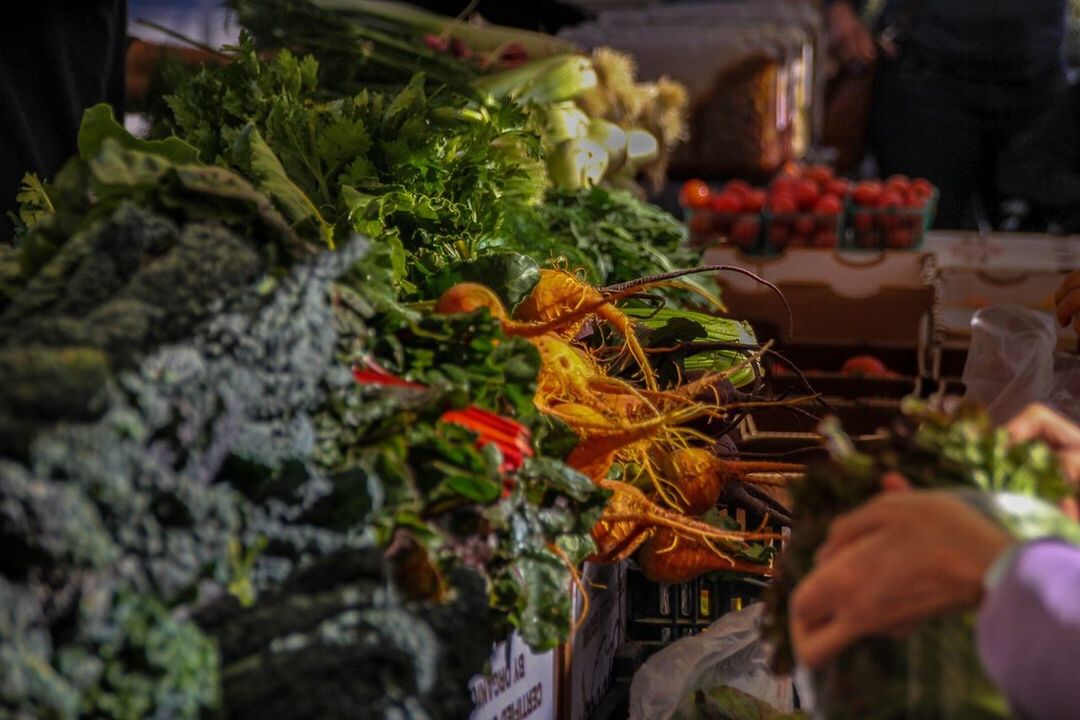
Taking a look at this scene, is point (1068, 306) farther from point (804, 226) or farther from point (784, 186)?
point (784, 186)

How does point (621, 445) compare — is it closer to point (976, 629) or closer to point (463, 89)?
point (976, 629)

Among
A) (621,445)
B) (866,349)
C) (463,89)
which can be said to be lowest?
(866,349)

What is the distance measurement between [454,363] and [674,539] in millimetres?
530

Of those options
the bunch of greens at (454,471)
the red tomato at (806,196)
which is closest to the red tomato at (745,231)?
the red tomato at (806,196)

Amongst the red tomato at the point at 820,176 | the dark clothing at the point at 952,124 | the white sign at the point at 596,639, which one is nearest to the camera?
the white sign at the point at 596,639

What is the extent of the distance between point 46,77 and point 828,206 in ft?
10.9

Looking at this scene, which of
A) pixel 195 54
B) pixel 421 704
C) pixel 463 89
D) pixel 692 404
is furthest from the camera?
pixel 195 54

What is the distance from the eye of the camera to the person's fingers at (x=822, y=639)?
893 millimetres

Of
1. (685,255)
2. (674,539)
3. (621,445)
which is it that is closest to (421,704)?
(621,445)

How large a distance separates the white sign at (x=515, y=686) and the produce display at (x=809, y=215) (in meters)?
3.46

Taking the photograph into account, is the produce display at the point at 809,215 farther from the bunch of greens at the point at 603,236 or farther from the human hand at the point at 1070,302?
the human hand at the point at 1070,302

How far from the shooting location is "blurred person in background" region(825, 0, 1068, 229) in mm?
5914

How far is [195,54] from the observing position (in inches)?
124

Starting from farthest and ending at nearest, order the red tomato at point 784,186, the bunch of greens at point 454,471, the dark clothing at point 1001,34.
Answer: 1. the dark clothing at point 1001,34
2. the red tomato at point 784,186
3. the bunch of greens at point 454,471
